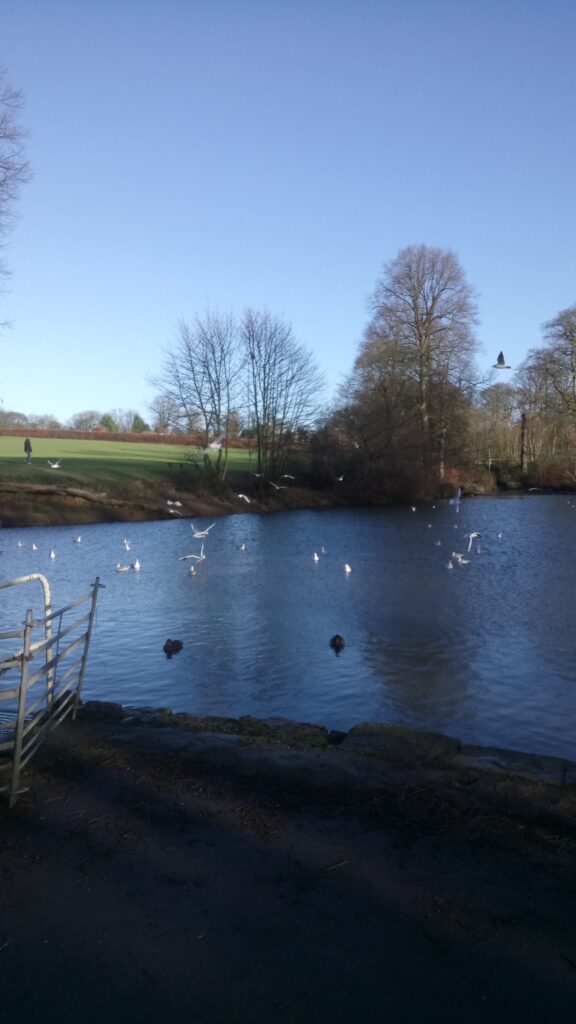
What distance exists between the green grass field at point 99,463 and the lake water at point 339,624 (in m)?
9.74

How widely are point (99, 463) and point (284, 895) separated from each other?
47.8 meters

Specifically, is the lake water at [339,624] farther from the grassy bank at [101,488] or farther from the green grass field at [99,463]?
the green grass field at [99,463]

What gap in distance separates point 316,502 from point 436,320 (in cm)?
1369

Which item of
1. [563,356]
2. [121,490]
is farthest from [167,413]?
[563,356]

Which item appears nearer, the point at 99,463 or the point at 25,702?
the point at 25,702

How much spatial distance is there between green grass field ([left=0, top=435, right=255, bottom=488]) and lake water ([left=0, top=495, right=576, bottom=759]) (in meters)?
9.74

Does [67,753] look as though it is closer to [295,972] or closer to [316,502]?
[295,972]

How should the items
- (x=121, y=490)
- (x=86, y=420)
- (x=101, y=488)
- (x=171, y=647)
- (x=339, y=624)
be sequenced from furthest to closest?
1. (x=86, y=420)
2. (x=121, y=490)
3. (x=101, y=488)
4. (x=339, y=624)
5. (x=171, y=647)

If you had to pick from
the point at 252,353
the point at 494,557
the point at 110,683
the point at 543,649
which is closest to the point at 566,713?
the point at 543,649

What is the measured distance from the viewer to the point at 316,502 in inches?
1750

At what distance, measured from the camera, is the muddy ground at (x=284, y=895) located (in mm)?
2941

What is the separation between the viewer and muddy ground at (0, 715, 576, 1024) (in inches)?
116

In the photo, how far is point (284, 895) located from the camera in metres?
3.63

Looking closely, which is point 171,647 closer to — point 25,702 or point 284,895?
point 25,702
